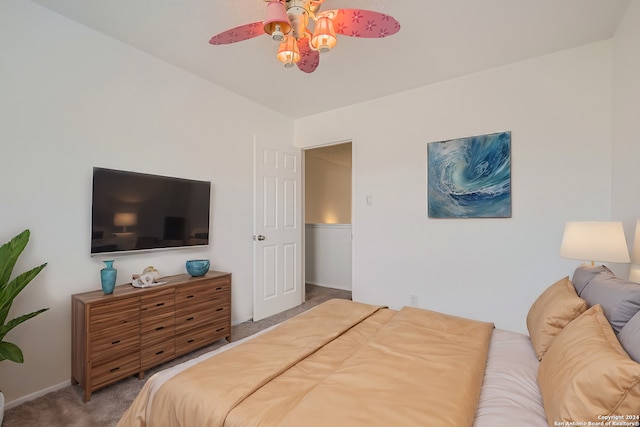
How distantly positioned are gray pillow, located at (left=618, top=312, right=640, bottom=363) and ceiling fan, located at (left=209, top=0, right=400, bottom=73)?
1.59m

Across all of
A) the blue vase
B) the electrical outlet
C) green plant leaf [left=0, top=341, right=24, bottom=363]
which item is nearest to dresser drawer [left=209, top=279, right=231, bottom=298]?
the blue vase

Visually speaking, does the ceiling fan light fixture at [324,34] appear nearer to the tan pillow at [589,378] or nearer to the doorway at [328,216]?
the tan pillow at [589,378]

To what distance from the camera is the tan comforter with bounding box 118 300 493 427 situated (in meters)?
0.94

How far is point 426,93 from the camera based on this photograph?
322 cm

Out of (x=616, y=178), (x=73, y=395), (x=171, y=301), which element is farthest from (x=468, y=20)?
(x=73, y=395)

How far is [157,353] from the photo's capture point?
229cm

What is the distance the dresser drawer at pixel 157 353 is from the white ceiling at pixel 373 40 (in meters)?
2.41

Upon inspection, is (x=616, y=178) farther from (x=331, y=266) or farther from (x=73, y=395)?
(x=73, y=395)

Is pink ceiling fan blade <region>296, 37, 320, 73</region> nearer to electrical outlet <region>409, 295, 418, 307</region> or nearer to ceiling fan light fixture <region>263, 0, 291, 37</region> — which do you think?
ceiling fan light fixture <region>263, 0, 291, 37</region>

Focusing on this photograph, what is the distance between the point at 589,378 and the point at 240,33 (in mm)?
2130

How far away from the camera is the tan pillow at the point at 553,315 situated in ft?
→ 4.29

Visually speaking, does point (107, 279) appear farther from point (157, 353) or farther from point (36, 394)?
point (36, 394)

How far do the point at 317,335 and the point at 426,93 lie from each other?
9.22 feet

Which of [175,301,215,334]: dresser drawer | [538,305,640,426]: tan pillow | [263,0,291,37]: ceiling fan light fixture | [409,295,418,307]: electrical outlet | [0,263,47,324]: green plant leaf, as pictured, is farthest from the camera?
[409,295,418,307]: electrical outlet
